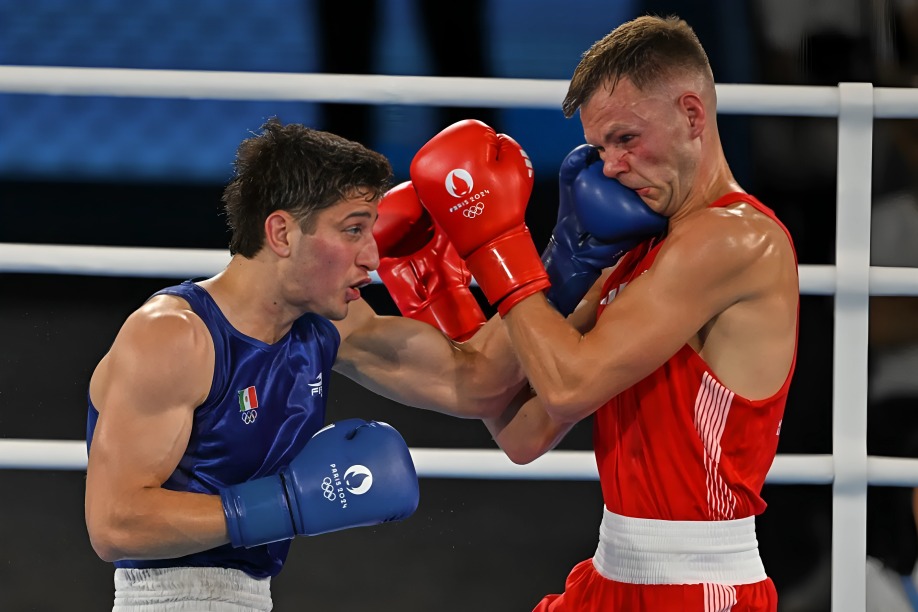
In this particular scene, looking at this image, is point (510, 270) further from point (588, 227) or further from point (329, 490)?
point (329, 490)

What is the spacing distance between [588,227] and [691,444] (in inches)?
16.7

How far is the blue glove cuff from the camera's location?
1774mm

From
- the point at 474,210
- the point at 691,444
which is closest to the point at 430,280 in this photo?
the point at 474,210

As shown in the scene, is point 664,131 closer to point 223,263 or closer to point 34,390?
point 223,263

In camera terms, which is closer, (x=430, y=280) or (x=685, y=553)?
(x=685, y=553)

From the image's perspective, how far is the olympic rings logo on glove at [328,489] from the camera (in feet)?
6.02

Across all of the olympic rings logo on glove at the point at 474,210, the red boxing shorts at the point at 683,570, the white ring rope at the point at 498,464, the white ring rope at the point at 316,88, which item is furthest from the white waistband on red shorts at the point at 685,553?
the white ring rope at the point at 316,88

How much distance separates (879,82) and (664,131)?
5.14 ft

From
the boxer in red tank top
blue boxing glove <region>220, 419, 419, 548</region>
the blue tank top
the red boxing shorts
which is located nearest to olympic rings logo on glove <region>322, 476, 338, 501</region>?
blue boxing glove <region>220, 419, 419, 548</region>

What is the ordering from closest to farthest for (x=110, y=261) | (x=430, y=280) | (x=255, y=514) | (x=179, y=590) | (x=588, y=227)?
1. (x=255, y=514)
2. (x=179, y=590)
3. (x=588, y=227)
4. (x=430, y=280)
5. (x=110, y=261)

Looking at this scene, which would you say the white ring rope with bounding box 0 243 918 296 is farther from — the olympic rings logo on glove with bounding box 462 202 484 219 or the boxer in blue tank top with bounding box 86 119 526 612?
the olympic rings logo on glove with bounding box 462 202 484 219

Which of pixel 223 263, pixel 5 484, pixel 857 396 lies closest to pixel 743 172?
pixel 857 396

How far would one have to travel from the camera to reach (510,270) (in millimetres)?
1961

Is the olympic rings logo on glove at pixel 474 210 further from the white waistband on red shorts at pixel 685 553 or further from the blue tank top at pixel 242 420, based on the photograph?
the white waistband on red shorts at pixel 685 553
